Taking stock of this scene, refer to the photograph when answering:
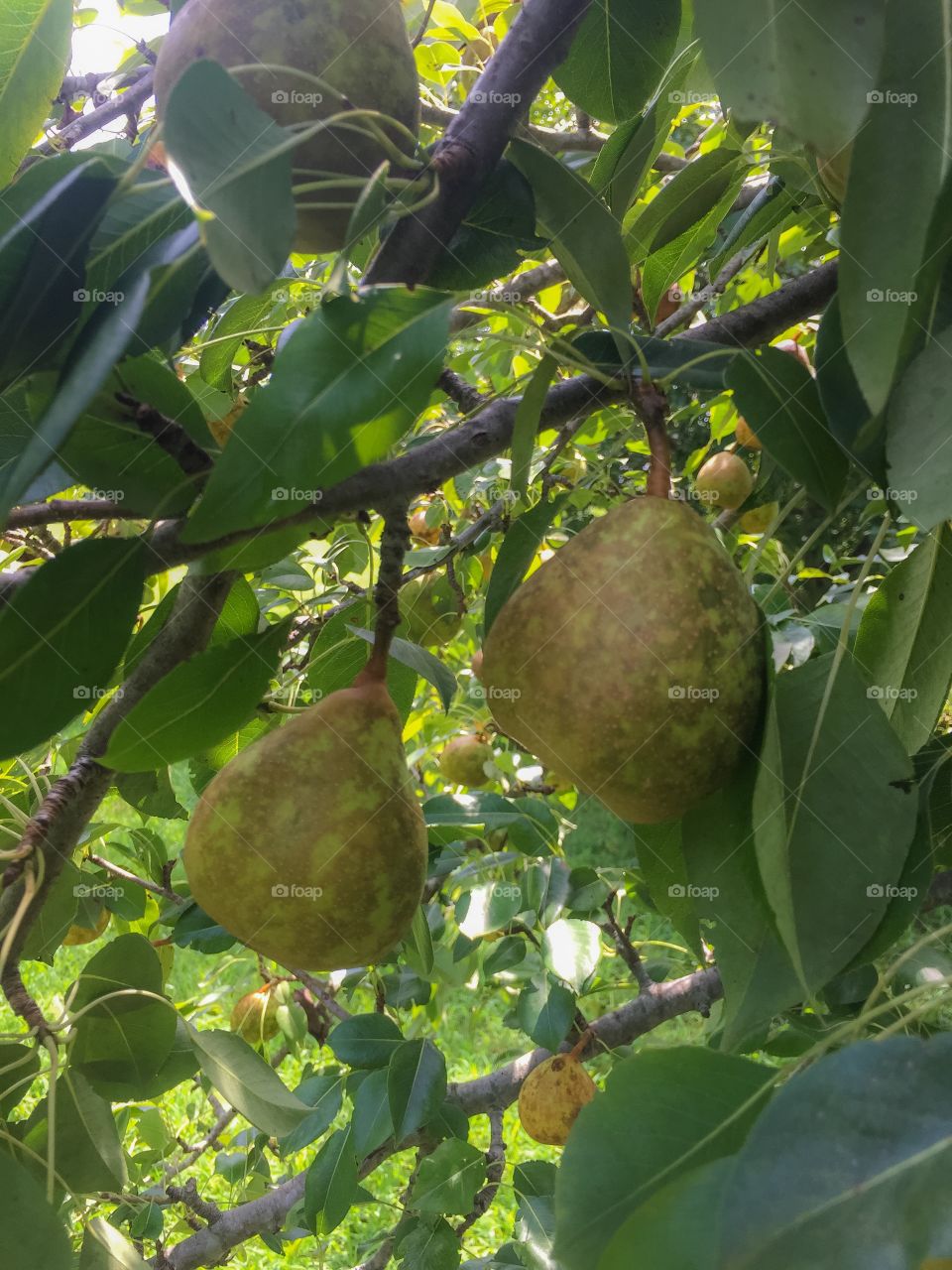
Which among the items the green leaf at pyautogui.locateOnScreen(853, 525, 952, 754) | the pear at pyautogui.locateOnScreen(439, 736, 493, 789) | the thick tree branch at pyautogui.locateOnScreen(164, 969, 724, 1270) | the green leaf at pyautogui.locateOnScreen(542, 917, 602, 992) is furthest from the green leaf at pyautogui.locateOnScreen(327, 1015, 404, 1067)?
the green leaf at pyautogui.locateOnScreen(853, 525, 952, 754)

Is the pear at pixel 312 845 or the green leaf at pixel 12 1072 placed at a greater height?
the pear at pixel 312 845

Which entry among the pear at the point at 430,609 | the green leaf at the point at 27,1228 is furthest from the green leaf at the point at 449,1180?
the pear at the point at 430,609

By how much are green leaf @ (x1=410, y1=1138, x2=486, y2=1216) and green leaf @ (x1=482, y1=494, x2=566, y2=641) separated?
Result: 0.87m

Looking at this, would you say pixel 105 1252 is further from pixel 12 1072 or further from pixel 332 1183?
pixel 332 1183

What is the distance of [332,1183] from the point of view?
130cm

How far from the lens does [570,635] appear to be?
0.58 meters

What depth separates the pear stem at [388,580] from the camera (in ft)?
2.27

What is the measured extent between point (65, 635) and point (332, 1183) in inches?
39.8

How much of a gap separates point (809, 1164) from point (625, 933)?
110 centimetres

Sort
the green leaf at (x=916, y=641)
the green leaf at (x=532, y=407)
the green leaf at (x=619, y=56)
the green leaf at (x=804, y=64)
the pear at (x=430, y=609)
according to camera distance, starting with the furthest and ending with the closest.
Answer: the pear at (x=430, y=609) < the green leaf at (x=619, y=56) < the green leaf at (x=916, y=641) < the green leaf at (x=532, y=407) < the green leaf at (x=804, y=64)

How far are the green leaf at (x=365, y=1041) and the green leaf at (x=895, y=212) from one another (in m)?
1.15

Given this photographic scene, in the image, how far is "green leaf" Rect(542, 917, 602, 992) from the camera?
123 centimetres

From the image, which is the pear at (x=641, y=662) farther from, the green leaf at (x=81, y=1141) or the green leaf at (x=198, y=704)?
the green leaf at (x=81, y=1141)

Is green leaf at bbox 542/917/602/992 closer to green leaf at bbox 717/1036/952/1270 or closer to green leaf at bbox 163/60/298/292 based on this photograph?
green leaf at bbox 717/1036/952/1270
